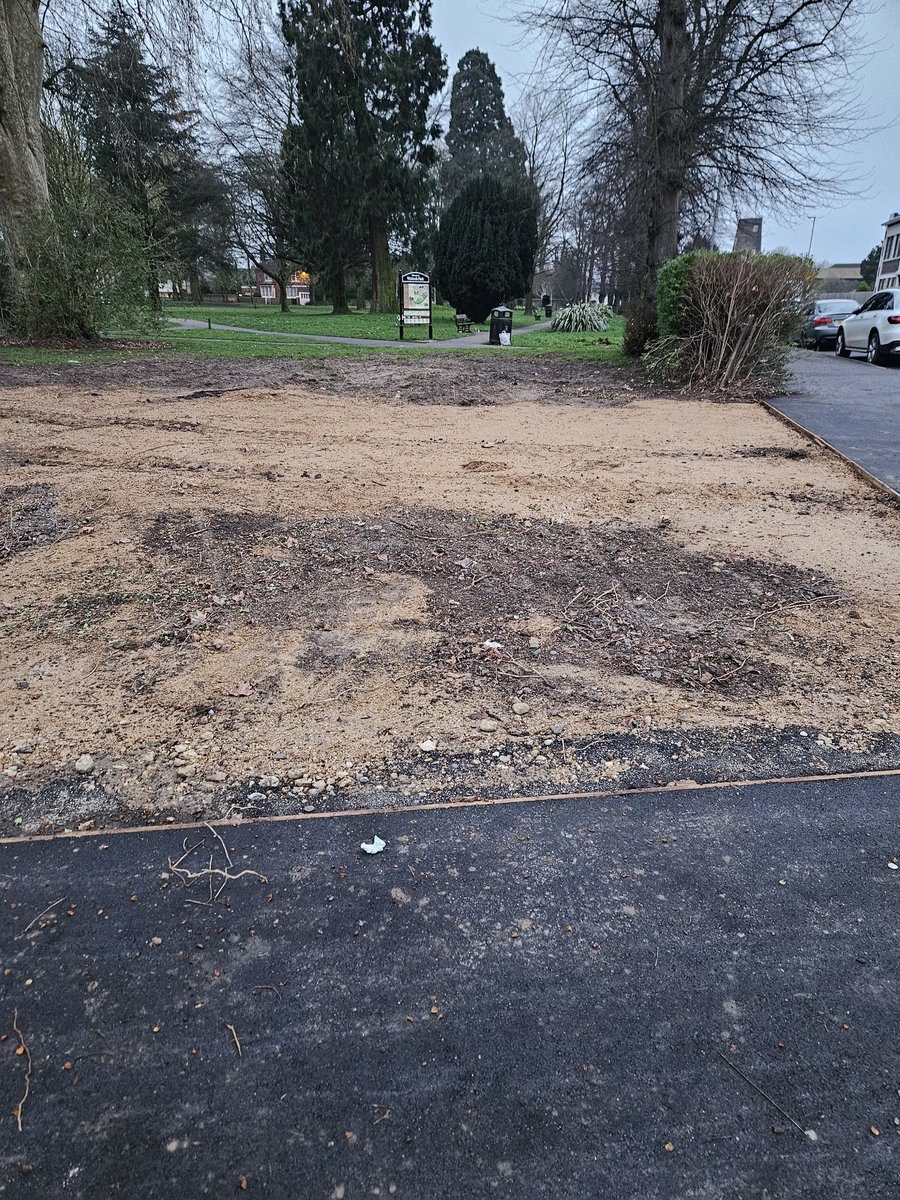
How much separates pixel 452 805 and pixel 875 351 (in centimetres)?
1920

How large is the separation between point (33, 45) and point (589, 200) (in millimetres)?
12640

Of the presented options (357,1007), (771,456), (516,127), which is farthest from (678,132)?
(516,127)

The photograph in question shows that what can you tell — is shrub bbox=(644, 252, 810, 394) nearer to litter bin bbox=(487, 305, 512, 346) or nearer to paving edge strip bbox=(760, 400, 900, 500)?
paving edge strip bbox=(760, 400, 900, 500)

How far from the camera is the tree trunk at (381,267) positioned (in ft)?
110

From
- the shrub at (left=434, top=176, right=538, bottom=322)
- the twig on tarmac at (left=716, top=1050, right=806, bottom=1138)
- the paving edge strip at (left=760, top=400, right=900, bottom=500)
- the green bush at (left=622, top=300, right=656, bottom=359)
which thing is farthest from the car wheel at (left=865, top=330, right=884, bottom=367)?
the twig on tarmac at (left=716, top=1050, right=806, bottom=1138)

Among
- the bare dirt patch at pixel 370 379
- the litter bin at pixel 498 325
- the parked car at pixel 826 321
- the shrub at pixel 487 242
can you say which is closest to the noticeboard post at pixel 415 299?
the litter bin at pixel 498 325

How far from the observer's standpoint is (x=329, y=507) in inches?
230

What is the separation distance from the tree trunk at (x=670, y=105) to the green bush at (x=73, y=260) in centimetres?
1170

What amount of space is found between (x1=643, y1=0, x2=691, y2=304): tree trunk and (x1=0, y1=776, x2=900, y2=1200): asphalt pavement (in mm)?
16237

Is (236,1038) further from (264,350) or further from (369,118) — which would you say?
(369,118)

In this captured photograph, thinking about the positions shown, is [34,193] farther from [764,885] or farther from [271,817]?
[764,885]

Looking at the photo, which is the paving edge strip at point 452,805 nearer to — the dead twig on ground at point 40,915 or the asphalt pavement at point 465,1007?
the asphalt pavement at point 465,1007

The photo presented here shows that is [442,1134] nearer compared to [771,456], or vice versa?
[442,1134]

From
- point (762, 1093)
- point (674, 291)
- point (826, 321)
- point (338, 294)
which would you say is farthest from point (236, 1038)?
point (338, 294)
